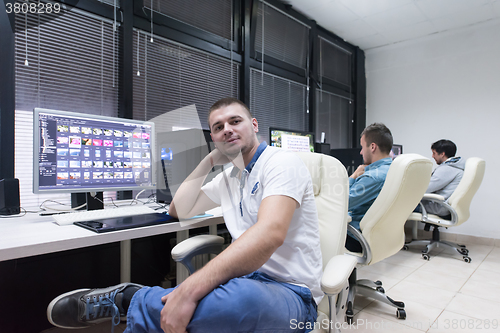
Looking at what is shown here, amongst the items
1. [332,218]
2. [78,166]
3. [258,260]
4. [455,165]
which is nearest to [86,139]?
[78,166]

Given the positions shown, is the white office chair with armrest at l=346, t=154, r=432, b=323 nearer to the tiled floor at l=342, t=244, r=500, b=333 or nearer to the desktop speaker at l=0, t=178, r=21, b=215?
the tiled floor at l=342, t=244, r=500, b=333

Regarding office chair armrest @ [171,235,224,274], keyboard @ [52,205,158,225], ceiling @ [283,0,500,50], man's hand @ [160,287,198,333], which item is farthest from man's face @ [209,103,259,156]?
ceiling @ [283,0,500,50]

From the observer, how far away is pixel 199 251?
1.26 metres

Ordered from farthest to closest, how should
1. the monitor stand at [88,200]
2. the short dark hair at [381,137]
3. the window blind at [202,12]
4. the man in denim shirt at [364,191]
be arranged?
the window blind at [202,12] < the short dark hair at [381,137] < the man in denim shirt at [364,191] < the monitor stand at [88,200]

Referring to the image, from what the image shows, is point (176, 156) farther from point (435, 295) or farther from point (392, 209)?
point (435, 295)

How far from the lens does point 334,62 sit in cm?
433

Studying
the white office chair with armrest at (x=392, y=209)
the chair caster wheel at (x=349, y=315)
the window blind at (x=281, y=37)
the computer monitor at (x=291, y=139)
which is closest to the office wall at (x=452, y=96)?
the window blind at (x=281, y=37)

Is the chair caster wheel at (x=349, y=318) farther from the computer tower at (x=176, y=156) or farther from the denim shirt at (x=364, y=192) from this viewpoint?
the computer tower at (x=176, y=156)

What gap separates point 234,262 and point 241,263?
20mm

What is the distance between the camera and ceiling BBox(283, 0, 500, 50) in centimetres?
334

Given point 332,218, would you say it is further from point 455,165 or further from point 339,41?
point 339,41

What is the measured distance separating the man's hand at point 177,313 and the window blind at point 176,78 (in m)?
1.83

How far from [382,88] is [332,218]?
4.12 m

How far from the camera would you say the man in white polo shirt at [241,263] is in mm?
781
